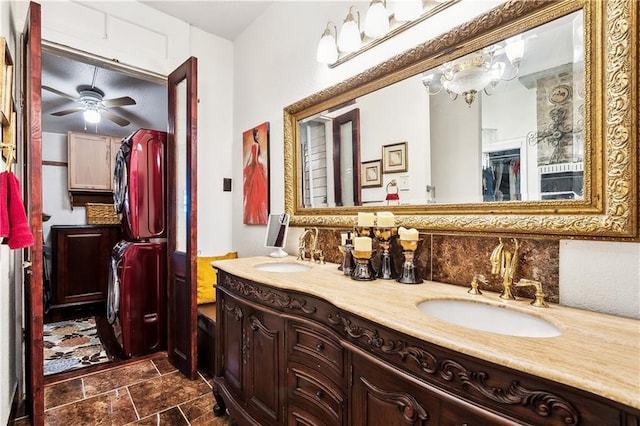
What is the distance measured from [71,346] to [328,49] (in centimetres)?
341

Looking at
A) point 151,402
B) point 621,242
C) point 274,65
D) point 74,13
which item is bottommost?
point 151,402

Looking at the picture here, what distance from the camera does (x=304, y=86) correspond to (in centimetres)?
219

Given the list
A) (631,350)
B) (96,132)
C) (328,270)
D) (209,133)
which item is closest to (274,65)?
(209,133)

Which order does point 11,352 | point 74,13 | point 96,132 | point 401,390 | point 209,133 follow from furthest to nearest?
point 96,132 → point 209,133 → point 74,13 → point 11,352 → point 401,390

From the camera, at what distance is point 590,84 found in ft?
3.26

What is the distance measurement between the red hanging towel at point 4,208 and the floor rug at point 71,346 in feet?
5.84

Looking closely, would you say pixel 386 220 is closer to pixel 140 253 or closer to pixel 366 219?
pixel 366 219

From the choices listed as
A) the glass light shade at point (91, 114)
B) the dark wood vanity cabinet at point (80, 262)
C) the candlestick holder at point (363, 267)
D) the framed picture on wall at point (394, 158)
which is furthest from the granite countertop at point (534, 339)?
the dark wood vanity cabinet at point (80, 262)

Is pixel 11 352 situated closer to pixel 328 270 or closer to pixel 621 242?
pixel 328 270

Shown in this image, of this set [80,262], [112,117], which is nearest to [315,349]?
[112,117]

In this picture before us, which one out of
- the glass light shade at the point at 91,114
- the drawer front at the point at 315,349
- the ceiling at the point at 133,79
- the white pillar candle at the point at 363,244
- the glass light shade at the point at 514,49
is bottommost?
the drawer front at the point at 315,349

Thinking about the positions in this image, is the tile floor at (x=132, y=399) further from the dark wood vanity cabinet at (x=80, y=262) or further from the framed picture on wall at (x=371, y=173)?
the dark wood vanity cabinet at (x=80, y=262)

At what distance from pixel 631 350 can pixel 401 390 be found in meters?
0.53

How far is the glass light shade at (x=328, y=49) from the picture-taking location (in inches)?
72.9
